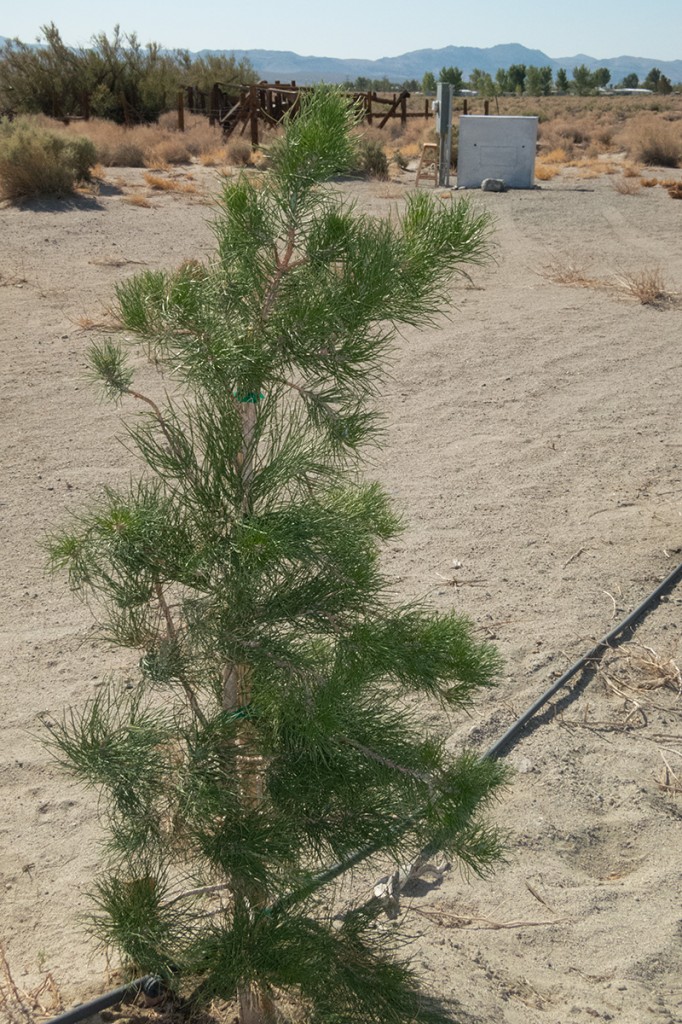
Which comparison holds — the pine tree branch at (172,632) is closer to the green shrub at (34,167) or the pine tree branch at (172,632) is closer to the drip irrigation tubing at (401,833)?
the drip irrigation tubing at (401,833)

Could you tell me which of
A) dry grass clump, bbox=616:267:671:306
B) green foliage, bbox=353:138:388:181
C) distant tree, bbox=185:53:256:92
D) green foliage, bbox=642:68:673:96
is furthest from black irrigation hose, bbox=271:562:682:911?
green foliage, bbox=642:68:673:96

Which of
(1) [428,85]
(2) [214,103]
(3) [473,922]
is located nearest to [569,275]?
(3) [473,922]

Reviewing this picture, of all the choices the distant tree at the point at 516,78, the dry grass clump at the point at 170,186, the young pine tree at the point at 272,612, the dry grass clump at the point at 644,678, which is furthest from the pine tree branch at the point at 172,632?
the distant tree at the point at 516,78

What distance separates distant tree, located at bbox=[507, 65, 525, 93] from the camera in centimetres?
6888

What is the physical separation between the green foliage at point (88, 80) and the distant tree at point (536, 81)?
1652 inches

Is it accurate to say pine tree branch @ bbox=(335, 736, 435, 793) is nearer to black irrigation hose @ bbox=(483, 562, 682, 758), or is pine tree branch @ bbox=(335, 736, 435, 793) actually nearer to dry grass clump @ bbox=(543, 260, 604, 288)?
black irrigation hose @ bbox=(483, 562, 682, 758)

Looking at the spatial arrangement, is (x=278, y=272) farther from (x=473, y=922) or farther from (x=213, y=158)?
(x=213, y=158)

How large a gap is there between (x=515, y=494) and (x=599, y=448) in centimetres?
103

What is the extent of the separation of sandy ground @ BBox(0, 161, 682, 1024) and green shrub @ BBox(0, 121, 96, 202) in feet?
12.9

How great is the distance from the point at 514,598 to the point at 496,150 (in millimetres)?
16534

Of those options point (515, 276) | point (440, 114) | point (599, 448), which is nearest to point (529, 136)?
point (440, 114)

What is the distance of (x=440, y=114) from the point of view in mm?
19453

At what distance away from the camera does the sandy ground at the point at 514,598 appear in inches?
120

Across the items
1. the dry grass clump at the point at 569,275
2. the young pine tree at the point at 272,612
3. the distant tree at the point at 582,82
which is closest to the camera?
the young pine tree at the point at 272,612
